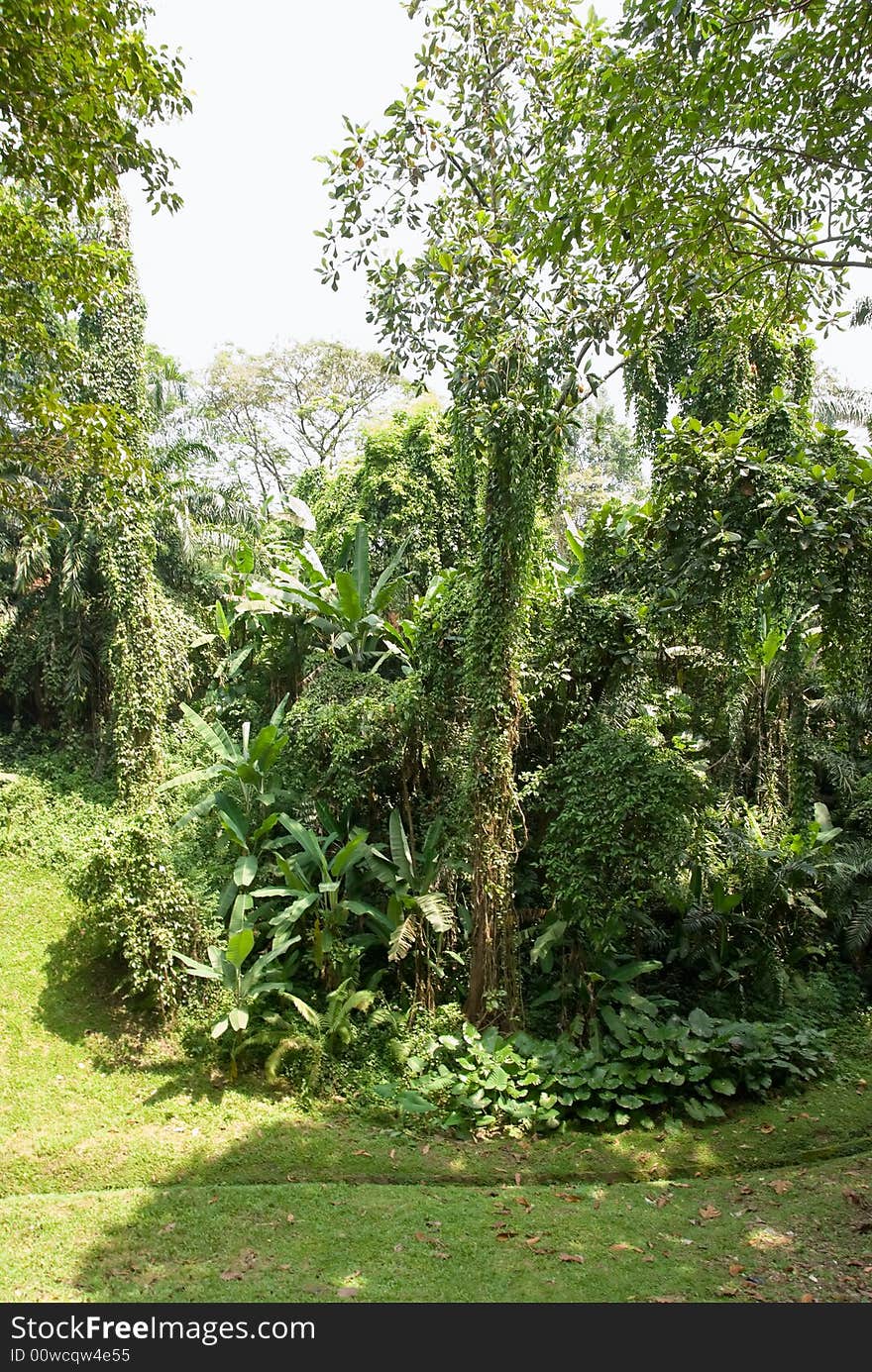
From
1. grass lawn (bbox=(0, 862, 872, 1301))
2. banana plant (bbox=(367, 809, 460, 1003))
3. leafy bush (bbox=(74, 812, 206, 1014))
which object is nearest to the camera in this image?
grass lawn (bbox=(0, 862, 872, 1301))

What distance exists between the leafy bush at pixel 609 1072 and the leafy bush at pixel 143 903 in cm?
225

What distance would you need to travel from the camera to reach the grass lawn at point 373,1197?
4117mm

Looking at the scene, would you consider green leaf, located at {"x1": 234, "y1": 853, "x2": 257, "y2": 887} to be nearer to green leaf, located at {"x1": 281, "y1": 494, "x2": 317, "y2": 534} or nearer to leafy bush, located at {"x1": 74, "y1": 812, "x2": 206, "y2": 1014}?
leafy bush, located at {"x1": 74, "y1": 812, "x2": 206, "y2": 1014}

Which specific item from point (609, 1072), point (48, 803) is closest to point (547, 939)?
point (609, 1072)

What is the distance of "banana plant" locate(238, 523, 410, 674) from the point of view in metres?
9.05

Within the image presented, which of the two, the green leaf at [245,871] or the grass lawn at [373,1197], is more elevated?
the green leaf at [245,871]

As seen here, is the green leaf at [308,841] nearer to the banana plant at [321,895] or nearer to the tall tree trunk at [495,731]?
the banana plant at [321,895]

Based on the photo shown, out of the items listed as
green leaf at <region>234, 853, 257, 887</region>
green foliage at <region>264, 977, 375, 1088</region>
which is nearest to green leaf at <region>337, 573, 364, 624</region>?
green leaf at <region>234, 853, 257, 887</region>

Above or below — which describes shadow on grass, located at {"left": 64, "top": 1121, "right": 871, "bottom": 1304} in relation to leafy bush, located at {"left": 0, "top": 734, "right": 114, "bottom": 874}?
below

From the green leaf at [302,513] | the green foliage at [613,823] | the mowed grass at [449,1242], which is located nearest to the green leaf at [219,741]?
the green foliage at [613,823]

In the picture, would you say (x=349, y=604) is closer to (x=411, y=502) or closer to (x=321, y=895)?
(x=411, y=502)

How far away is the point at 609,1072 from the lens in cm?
662

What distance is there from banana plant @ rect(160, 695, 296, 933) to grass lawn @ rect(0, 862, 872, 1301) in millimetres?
1571

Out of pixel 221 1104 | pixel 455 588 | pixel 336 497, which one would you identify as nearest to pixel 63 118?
pixel 455 588
